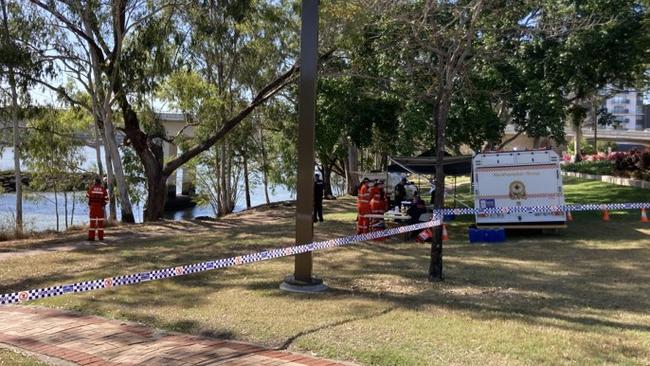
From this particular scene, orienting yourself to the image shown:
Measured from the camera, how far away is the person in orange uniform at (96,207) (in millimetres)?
16250

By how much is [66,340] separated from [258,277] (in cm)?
406

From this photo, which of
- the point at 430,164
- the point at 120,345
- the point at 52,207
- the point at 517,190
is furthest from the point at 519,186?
the point at 52,207

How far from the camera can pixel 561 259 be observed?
12312mm

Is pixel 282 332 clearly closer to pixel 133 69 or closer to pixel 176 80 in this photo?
pixel 133 69

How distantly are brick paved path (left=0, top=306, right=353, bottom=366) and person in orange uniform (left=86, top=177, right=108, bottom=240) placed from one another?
29.6 ft

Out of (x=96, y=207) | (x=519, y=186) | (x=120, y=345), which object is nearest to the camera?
(x=120, y=345)

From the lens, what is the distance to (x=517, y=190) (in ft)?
54.4

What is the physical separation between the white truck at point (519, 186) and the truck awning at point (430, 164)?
1821 mm

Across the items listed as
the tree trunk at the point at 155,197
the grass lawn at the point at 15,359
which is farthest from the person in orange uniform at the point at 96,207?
the grass lawn at the point at 15,359

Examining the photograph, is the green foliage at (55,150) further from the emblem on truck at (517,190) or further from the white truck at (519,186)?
the emblem on truck at (517,190)

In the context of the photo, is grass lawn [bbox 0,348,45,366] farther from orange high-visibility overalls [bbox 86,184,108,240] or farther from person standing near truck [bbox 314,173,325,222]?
person standing near truck [bbox 314,173,325,222]

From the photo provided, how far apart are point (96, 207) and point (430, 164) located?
966cm

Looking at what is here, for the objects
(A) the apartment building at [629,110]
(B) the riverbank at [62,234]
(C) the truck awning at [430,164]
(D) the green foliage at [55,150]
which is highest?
(A) the apartment building at [629,110]

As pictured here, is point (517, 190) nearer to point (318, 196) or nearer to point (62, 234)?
point (318, 196)
